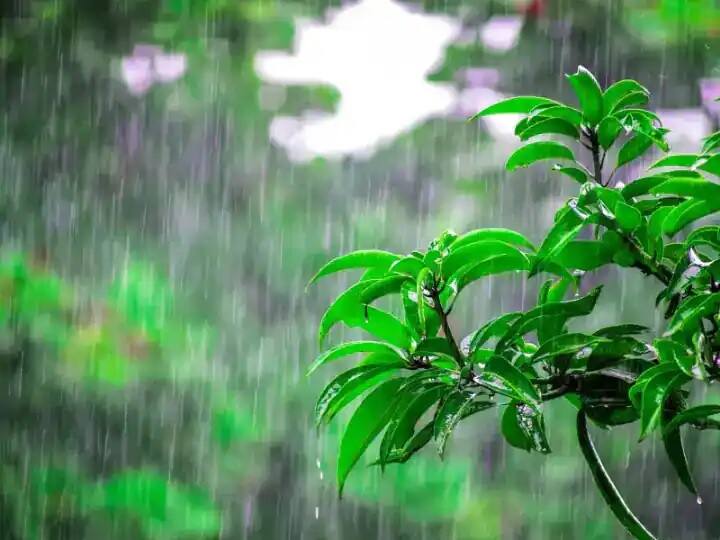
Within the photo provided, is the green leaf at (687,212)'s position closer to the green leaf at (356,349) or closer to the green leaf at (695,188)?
the green leaf at (695,188)

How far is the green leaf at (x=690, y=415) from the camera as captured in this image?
389 mm

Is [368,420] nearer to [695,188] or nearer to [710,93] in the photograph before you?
[695,188]

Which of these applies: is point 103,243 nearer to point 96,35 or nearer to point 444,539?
point 96,35

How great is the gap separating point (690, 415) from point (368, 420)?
154mm

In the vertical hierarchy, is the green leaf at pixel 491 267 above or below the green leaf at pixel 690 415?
above

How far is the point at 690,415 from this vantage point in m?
0.39

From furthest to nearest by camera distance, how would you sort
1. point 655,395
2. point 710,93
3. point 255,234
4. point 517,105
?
1. point 255,234
2. point 710,93
3. point 517,105
4. point 655,395

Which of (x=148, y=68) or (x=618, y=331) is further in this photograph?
(x=148, y=68)

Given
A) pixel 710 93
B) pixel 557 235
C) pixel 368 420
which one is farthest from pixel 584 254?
pixel 710 93

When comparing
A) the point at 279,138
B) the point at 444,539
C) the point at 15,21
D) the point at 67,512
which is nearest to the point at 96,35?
the point at 15,21

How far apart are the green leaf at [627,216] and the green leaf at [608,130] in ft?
0.18

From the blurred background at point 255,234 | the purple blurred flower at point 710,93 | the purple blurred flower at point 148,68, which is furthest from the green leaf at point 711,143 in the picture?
the purple blurred flower at point 148,68

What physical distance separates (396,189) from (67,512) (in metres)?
1.09

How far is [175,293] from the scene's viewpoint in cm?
202
